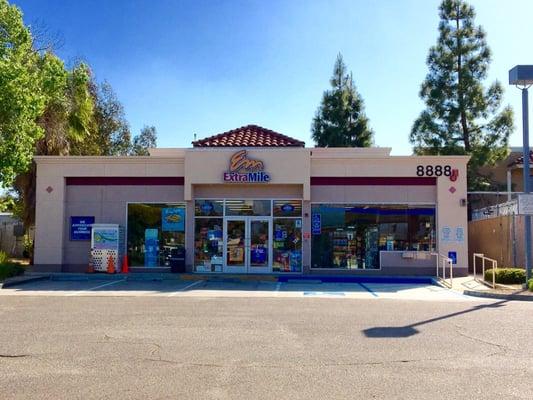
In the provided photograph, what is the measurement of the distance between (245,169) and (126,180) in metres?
4.86

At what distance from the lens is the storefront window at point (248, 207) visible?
22672mm

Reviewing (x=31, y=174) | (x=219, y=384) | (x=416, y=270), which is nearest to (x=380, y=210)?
(x=416, y=270)

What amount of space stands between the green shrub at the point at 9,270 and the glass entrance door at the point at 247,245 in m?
7.50

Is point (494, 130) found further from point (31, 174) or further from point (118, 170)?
point (31, 174)

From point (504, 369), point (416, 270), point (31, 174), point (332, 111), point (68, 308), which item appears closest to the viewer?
point (504, 369)

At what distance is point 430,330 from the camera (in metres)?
10.2

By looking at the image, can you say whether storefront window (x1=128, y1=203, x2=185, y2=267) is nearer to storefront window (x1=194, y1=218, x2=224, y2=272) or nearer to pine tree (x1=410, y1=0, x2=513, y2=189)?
storefront window (x1=194, y1=218, x2=224, y2=272)

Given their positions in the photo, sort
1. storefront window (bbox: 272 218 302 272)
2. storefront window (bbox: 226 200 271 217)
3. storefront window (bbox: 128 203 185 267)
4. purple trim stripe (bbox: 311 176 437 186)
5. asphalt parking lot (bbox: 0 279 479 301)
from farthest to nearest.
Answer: storefront window (bbox: 128 203 185 267)
storefront window (bbox: 226 200 271 217)
storefront window (bbox: 272 218 302 272)
purple trim stripe (bbox: 311 176 437 186)
asphalt parking lot (bbox: 0 279 479 301)

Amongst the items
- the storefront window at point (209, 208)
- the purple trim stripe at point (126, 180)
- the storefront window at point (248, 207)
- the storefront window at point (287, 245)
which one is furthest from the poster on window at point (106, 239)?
the storefront window at point (287, 245)

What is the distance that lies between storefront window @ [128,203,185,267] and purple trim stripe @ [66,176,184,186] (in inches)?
34.3

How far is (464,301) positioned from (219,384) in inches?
401

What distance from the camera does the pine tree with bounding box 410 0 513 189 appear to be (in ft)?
98.8

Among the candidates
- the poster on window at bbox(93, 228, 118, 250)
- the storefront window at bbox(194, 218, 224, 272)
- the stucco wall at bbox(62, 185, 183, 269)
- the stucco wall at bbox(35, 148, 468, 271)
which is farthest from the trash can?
the poster on window at bbox(93, 228, 118, 250)

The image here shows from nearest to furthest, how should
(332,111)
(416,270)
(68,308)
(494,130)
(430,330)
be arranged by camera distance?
(430,330) → (68,308) → (416,270) → (494,130) → (332,111)
